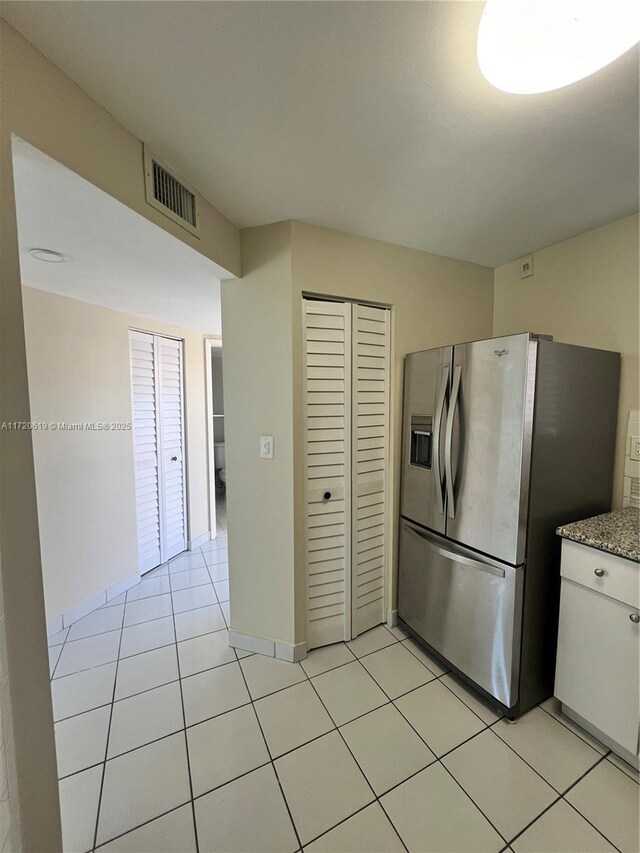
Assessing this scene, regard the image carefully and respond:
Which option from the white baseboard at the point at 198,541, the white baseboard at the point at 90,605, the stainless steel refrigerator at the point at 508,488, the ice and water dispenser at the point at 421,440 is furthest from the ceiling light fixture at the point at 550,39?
the white baseboard at the point at 198,541

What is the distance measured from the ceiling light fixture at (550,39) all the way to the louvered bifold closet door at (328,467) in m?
1.07

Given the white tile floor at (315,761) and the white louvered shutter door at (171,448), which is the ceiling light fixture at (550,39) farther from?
the white louvered shutter door at (171,448)

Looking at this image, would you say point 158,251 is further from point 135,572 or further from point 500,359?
point 135,572

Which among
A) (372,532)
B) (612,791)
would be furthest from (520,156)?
(612,791)

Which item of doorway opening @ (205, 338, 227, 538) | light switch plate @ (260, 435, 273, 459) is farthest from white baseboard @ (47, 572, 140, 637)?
light switch plate @ (260, 435, 273, 459)

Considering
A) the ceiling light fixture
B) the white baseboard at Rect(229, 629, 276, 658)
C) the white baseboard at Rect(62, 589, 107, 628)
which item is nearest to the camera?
the ceiling light fixture

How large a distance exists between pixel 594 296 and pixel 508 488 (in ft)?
4.05

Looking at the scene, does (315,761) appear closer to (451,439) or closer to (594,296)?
(451,439)

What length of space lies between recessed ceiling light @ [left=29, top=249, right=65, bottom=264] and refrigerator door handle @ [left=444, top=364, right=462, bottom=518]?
192cm

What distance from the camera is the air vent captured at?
1.17m

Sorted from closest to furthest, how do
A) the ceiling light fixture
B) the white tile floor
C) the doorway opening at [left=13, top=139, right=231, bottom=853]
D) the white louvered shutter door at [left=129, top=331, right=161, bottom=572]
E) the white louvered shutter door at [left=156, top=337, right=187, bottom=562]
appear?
the ceiling light fixture → the white tile floor → the doorway opening at [left=13, top=139, right=231, bottom=853] → the white louvered shutter door at [left=129, top=331, right=161, bottom=572] → the white louvered shutter door at [left=156, top=337, right=187, bottom=562]

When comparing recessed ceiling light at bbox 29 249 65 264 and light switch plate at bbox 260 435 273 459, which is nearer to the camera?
recessed ceiling light at bbox 29 249 65 264

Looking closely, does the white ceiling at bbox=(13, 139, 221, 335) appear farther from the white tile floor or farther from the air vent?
the white tile floor

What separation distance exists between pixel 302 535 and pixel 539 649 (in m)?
1.23
